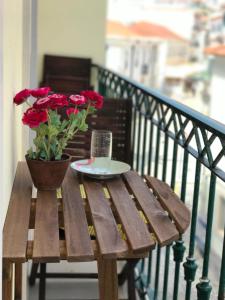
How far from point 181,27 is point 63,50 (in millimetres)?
23098

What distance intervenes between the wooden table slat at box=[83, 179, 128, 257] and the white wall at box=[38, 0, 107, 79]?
13.1ft

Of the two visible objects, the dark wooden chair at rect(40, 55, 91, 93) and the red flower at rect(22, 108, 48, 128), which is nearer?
the red flower at rect(22, 108, 48, 128)

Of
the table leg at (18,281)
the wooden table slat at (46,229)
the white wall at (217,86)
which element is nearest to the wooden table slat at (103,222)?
the wooden table slat at (46,229)

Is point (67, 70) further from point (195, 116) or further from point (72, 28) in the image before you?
point (195, 116)

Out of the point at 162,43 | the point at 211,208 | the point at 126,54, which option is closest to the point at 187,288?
the point at 211,208

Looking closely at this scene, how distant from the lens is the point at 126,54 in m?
18.0

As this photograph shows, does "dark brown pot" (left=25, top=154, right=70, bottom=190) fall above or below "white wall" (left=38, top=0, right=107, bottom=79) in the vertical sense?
below

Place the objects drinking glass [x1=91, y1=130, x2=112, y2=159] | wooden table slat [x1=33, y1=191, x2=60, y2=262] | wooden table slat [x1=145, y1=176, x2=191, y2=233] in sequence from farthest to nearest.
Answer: drinking glass [x1=91, y1=130, x2=112, y2=159], wooden table slat [x1=145, y1=176, x2=191, y2=233], wooden table slat [x1=33, y1=191, x2=60, y2=262]

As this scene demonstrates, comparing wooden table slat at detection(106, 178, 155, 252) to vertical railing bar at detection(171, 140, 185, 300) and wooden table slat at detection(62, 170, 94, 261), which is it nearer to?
wooden table slat at detection(62, 170, 94, 261)

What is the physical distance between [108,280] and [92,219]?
0.18 metres

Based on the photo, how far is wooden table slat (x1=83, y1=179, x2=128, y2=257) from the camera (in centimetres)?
117

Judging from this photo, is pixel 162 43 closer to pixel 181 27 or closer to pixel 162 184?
pixel 181 27

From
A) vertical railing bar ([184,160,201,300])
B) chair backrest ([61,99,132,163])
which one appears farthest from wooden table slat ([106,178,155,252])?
chair backrest ([61,99,132,163])

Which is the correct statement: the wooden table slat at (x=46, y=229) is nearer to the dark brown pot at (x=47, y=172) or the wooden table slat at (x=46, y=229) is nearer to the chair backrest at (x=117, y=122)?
the dark brown pot at (x=47, y=172)
